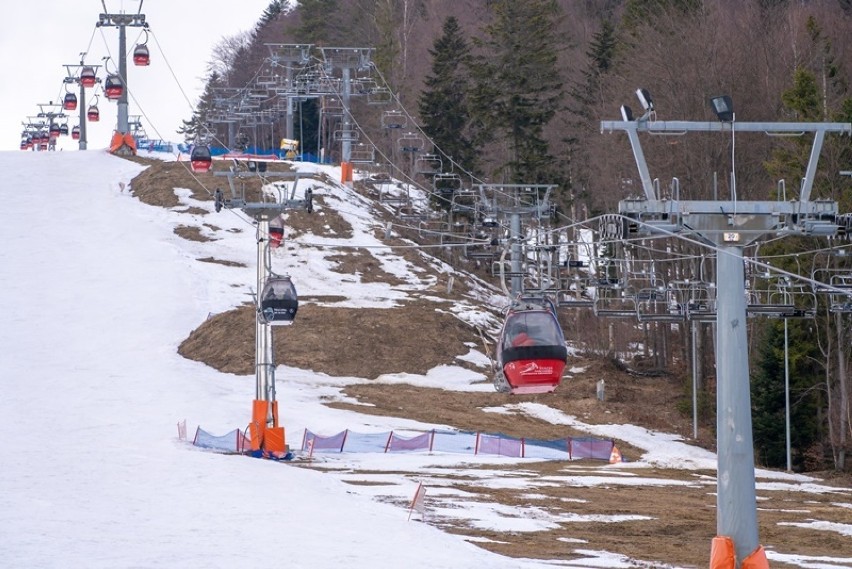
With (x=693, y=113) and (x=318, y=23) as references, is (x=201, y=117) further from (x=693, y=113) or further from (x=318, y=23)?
(x=693, y=113)

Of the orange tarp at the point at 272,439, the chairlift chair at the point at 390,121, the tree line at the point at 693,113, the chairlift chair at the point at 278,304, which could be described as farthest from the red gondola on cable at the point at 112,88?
the chairlift chair at the point at 278,304

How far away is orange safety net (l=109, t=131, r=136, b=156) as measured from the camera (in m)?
80.6

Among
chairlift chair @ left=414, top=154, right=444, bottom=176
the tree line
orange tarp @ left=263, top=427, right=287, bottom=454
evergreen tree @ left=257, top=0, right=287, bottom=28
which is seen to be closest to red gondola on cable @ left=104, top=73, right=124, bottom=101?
the tree line

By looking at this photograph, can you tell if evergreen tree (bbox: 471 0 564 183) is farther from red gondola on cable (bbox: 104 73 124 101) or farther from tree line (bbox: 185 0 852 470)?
red gondola on cable (bbox: 104 73 124 101)

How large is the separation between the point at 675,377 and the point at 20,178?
40.0m

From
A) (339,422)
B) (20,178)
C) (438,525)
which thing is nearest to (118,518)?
(438,525)

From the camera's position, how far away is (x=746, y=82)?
45.1 metres

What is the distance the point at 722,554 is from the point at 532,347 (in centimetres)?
616

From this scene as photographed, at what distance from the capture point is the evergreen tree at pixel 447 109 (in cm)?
6981

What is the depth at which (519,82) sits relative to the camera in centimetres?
6181

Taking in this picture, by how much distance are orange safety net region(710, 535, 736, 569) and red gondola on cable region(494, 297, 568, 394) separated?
564 cm

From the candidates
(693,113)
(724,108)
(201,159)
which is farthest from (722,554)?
(201,159)

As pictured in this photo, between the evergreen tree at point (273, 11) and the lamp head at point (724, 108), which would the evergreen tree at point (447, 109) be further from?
the evergreen tree at point (273, 11)

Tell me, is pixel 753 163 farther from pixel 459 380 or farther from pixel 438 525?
pixel 438 525
